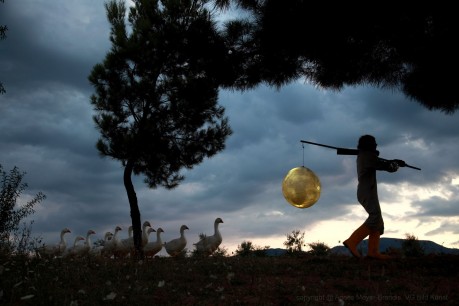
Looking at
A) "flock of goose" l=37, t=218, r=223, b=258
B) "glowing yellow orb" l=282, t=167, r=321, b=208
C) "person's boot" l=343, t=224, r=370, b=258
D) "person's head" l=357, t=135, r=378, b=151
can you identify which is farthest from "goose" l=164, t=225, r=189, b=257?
"person's head" l=357, t=135, r=378, b=151

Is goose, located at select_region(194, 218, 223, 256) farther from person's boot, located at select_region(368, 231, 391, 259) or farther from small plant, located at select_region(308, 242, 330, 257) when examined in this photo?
person's boot, located at select_region(368, 231, 391, 259)

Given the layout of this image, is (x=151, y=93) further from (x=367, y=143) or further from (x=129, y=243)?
(x=367, y=143)

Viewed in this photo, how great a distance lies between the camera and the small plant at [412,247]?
1488cm

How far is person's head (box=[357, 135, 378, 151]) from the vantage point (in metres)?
11.9

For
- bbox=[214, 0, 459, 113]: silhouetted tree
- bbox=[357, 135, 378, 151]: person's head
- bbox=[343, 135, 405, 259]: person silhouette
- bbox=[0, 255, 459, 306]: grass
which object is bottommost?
bbox=[0, 255, 459, 306]: grass

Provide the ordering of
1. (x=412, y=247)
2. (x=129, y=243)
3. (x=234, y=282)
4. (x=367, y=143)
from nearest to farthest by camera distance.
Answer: (x=234, y=282), (x=367, y=143), (x=412, y=247), (x=129, y=243)

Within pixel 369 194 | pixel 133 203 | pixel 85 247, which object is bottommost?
pixel 85 247

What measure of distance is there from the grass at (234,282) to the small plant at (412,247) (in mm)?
2941

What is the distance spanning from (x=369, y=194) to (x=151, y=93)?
8691 mm

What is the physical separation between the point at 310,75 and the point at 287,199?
444cm

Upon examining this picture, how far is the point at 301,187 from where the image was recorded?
446 inches

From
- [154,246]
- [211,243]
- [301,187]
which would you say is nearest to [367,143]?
[301,187]

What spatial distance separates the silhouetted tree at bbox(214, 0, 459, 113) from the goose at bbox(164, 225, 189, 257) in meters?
6.39

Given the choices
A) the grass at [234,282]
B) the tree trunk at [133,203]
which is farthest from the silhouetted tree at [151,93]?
the grass at [234,282]
